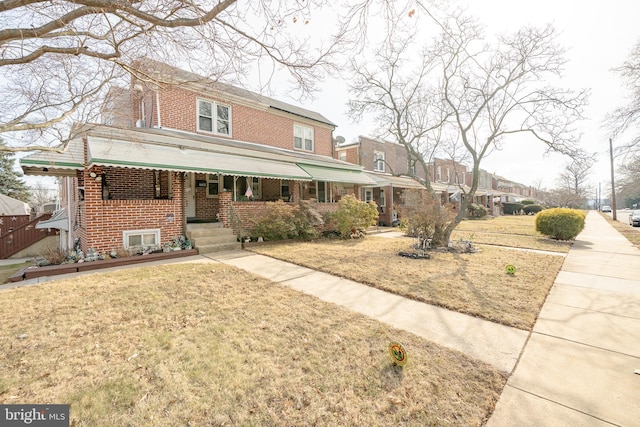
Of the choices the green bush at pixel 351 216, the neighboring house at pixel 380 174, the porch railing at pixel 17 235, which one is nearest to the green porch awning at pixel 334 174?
the green bush at pixel 351 216

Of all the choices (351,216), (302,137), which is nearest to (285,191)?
(302,137)

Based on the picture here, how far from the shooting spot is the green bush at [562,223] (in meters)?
12.4

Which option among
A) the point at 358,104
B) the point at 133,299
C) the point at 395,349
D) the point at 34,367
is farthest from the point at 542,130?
the point at 34,367

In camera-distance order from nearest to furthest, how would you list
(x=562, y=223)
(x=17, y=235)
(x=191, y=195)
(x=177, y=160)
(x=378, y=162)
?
(x=177, y=160), (x=191, y=195), (x=562, y=223), (x=17, y=235), (x=378, y=162)

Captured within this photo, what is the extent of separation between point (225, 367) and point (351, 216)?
403 inches

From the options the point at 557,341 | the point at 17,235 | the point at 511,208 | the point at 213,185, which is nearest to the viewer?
the point at 557,341

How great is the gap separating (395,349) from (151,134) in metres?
11.1

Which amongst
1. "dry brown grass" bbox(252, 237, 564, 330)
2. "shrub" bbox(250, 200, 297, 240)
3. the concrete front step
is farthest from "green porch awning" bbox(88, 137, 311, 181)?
"dry brown grass" bbox(252, 237, 564, 330)

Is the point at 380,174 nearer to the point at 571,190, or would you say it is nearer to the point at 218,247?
the point at 218,247

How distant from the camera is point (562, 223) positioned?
12.5 meters

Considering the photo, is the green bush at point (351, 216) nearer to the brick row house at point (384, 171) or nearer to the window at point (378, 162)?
the brick row house at point (384, 171)

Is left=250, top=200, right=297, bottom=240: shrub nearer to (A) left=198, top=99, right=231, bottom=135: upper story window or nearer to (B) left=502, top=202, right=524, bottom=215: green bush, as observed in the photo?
(A) left=198, top=99, right=231, bottom=135: upper story window

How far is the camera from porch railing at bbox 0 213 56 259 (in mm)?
12906

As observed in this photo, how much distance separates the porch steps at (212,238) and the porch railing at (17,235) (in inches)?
409
